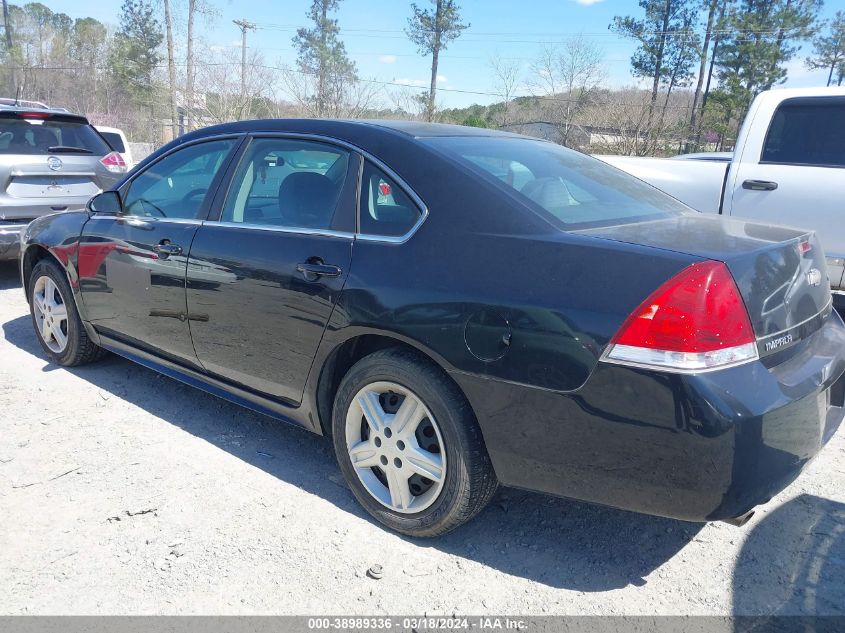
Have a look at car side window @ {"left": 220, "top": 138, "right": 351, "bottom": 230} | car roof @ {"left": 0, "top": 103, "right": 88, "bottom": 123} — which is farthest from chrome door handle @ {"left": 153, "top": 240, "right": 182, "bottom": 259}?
car roof @ {"left": 0, "top": 103, "right": 88, "bottom": 123}

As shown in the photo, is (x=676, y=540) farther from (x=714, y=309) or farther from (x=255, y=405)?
(x=255, y=405)

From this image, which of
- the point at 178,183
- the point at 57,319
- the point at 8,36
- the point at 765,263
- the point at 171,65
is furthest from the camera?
the point at 8,36

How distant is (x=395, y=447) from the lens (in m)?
2.68

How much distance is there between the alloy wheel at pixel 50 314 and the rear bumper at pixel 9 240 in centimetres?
210

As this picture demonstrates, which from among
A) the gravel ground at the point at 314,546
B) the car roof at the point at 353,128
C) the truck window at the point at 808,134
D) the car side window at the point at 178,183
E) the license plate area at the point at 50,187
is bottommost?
the gravel ground at the point at 314,546

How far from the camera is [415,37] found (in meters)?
41.7

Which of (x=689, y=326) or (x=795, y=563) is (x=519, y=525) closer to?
(x=795, y=563)

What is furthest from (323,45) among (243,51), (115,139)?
(115,139)

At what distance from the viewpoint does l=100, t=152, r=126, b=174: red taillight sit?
7137mm

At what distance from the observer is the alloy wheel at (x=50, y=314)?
4.50 meters

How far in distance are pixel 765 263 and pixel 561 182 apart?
950 millimetres

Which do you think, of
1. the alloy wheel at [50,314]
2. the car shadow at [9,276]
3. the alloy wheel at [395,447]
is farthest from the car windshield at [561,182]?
the car shadow at [9,276]

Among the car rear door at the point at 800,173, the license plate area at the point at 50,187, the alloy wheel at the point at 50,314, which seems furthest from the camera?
the license plate area at the point at 50,187

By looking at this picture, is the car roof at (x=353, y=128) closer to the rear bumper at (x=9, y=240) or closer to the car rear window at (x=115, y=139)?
the rear bumper at (x=9, y=240)
